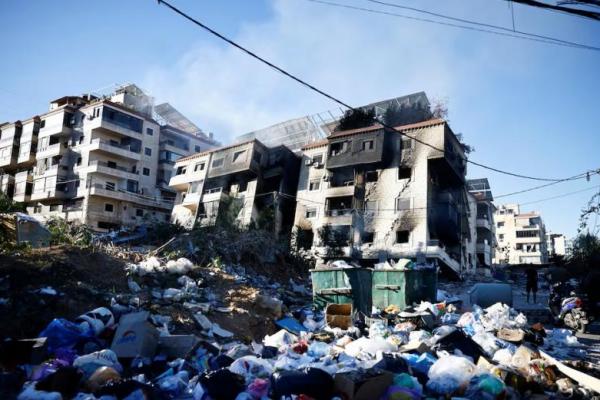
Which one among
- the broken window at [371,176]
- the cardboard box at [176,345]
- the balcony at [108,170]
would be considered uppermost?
the balcony at [108,170]

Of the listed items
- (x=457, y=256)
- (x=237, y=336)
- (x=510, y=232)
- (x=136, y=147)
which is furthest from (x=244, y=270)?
(x=510, y=232)

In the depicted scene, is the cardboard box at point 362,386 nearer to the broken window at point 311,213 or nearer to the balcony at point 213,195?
the broken window at point 311,213

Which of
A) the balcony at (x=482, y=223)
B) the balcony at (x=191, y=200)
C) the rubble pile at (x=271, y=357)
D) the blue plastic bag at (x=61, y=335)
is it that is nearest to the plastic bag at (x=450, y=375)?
the rubble pile at (x=271, y=357)

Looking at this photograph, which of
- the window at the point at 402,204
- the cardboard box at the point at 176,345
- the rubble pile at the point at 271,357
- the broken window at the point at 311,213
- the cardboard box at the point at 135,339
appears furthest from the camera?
the broken window at the point at 311,213

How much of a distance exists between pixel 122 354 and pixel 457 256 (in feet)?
85.0

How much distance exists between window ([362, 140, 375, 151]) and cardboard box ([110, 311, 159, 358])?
23.9 meters

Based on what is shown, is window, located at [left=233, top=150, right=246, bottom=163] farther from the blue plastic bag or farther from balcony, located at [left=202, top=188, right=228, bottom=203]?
the blue plastic bag

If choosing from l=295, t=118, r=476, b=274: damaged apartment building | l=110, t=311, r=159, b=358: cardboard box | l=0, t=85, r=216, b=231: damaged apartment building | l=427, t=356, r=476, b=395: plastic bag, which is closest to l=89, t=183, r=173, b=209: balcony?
l=0, t=85, r=216, b=231: damaged apartment building

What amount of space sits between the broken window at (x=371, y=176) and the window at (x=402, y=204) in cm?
242

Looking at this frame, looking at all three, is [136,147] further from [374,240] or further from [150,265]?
[150,265]

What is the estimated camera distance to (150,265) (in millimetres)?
10438

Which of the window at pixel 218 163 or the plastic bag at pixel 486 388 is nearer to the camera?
the plastic bag at pixel 486 388

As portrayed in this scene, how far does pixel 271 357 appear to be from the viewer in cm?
564

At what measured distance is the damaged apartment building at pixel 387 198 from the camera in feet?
83.6
